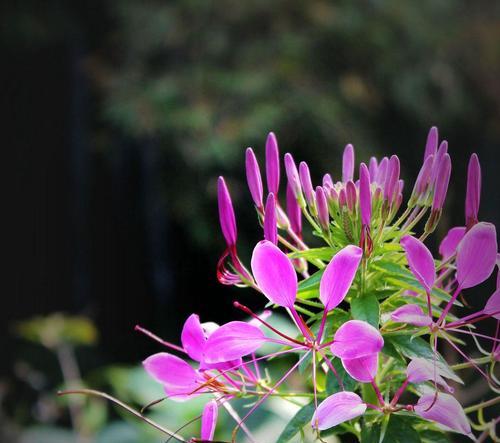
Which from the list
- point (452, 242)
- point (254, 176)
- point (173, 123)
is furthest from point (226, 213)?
point (173, 123)

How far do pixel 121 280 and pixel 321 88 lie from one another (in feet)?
4.17

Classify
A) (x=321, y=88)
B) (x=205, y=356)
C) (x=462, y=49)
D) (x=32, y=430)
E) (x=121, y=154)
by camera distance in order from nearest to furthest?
1. (x=205, y=356)
2. (x=32, y=430)
3. (x=321, y=88)
4. (x=462, y=49)
5. (x=121, y=154)

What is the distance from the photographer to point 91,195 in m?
3.10

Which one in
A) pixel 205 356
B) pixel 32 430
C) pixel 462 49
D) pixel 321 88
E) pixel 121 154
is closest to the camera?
pixel 205 356

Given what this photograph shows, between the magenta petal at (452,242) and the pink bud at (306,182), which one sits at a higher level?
the pink bud at (306,182)

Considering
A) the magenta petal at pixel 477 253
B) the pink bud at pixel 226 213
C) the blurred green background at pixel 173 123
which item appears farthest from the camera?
the blurred green background at pixel 173 123

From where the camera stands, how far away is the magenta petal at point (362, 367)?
0.31 metres

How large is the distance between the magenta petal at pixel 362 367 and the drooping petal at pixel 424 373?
17 millimetres

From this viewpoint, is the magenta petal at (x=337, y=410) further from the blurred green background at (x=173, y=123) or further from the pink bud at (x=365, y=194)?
the blurred green background at (x=173, y=123)

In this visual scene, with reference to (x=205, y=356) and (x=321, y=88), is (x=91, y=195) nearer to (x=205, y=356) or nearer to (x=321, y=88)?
(x=321, y=88)

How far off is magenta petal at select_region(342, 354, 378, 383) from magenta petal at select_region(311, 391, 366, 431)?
0.01 meters

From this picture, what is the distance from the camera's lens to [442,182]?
0.36 metres

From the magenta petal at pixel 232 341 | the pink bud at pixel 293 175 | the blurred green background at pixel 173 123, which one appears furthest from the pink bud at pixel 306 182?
the blurred green background at pixel 173 123

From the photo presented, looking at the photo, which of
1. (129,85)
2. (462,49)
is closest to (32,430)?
(129,85)
